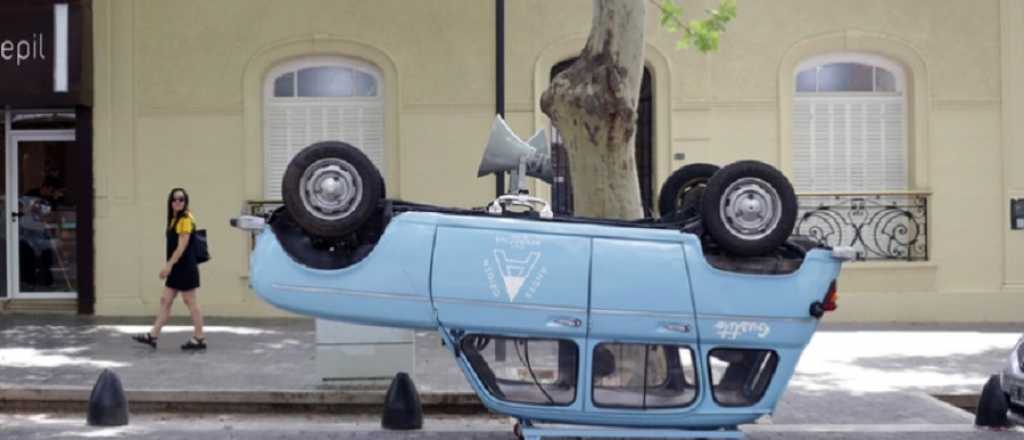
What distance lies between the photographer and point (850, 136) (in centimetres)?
1519

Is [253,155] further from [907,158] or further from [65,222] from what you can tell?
[907,158]

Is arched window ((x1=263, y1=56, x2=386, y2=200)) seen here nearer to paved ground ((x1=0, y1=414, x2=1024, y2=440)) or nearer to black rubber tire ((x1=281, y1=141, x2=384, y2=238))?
paved ground ((x1=0, y1=414, x2=1024, y2=440))

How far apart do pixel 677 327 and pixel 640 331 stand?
0.70 ft

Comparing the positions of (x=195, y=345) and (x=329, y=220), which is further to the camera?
(x=195, y=345)

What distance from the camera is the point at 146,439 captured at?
796 cm

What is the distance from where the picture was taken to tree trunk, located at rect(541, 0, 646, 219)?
364 inches

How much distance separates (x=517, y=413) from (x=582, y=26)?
8999 millimetres

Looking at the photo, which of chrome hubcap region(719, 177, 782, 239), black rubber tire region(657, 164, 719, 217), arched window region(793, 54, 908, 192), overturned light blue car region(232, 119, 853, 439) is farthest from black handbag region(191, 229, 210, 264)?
arched window region(793, 54, 908, 192)

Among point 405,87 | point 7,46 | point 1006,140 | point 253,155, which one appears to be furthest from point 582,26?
point 7,46

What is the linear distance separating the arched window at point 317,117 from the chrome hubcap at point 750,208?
9.01 m

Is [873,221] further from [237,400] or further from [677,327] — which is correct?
[677,327]

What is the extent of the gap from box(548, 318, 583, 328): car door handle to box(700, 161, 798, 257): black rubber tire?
942 millimetres

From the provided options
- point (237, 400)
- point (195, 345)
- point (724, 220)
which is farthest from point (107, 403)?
point (724, 220)

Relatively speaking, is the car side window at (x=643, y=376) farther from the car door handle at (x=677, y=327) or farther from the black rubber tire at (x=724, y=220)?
the black rubber tire at (x=724, y=220)
